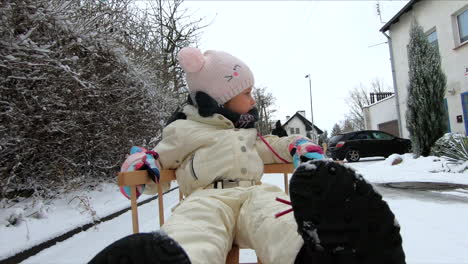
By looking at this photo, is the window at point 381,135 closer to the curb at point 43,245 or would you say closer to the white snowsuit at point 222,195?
the curb at point 43,245

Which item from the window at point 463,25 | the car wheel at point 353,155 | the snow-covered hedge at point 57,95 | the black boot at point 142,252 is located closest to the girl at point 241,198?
the black boot at point 142,252

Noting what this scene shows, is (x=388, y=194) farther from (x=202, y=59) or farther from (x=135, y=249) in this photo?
(x=135, y=249)

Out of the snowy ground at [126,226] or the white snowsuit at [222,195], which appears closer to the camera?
the white snowsuit at [222,195]

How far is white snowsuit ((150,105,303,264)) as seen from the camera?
1059 millimetres

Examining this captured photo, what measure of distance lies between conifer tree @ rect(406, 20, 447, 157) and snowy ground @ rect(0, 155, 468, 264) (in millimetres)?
4818

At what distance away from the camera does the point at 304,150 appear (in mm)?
1658

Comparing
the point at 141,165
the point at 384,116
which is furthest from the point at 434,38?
the point at 141,165

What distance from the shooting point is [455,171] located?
6.15m

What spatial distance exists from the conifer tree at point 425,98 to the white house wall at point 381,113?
6.21 metres

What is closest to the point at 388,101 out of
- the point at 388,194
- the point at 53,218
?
the point at 388,194

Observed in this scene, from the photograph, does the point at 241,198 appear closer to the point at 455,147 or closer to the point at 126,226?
the point at 126,226

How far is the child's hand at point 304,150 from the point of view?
162 centimetres

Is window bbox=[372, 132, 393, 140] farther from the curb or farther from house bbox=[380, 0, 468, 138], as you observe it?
the curb

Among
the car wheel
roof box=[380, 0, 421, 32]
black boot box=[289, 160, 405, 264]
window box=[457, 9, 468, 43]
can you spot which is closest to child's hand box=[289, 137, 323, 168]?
black boot box=[289, 160, 405, 264]
